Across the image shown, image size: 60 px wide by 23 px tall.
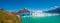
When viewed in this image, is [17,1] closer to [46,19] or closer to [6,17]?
[6,17]

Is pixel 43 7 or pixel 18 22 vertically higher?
pixel 43 7

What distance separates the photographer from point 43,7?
4375mm

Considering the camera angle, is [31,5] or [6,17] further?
[31,5]

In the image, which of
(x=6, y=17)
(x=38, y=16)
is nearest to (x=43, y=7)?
(x=38, y=16)

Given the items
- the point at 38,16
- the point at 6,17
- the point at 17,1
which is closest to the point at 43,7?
the point at 38,16

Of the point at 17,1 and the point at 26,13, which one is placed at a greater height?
the point at 17,1

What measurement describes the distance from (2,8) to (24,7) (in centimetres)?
51

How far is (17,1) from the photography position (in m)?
4.36

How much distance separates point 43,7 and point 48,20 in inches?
12.8

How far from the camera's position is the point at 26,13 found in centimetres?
436

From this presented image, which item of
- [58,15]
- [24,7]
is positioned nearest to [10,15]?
[24,7]

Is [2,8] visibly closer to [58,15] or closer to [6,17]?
[6,17]

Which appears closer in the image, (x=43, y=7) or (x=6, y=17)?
(x=6, y=17)

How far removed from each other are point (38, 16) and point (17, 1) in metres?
0.60
